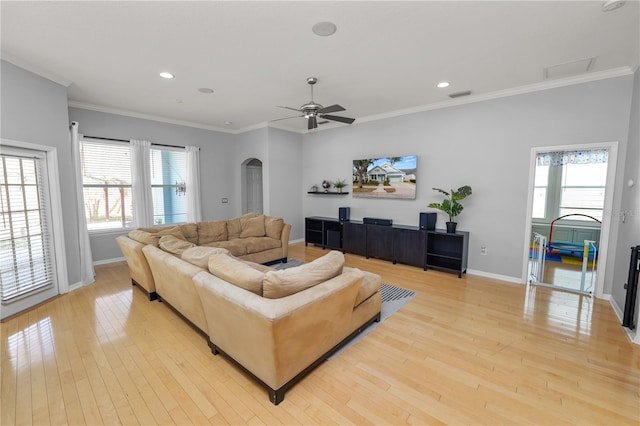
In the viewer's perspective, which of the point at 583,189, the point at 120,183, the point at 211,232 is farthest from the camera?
the point at 583,189

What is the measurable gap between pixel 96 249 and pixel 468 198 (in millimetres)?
6873

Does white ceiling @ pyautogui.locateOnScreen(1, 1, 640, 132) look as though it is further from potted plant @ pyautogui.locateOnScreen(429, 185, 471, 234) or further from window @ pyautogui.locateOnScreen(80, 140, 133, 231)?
potted plant @ pyautogui.locateOnScreen(429, 185, 471, 234)

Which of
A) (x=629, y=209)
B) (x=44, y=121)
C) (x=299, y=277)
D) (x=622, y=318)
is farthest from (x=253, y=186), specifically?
(x=622, y=318)

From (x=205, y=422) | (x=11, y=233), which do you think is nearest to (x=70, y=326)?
(x=11, y=233)

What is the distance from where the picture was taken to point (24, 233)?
3.29 metres

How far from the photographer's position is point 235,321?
1.98 m

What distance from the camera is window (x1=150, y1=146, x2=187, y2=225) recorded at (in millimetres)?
5875

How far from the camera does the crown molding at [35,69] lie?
9.83ft

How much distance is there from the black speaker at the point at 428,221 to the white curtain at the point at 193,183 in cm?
499

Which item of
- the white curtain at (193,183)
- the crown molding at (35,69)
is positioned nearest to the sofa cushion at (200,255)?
the crown molding at (35,69)

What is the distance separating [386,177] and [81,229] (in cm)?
547

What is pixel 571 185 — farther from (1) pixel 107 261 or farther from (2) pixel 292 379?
(1) pixel 107 261

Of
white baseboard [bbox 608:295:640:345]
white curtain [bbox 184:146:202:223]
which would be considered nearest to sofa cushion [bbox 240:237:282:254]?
white curtain [bbox 184:146:202:223]

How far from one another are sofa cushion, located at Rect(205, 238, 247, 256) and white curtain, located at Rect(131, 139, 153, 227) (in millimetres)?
2033
